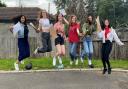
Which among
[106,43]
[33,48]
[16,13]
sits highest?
[16,13]

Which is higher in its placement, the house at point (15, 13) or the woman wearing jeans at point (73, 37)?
the house at point (15, 13)

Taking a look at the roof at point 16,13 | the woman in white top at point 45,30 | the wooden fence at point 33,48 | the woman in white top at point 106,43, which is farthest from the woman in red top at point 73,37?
the roof at point 16,13

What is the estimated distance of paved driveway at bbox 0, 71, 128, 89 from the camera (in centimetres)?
1179

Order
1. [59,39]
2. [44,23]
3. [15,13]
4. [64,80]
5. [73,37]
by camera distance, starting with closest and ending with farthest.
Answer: [64,80], [59,39], [44,23], [73,37], [15,13]

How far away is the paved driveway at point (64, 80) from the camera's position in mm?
11786

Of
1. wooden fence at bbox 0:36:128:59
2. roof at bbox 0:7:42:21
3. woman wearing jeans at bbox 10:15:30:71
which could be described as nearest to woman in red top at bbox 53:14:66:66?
woman wearing jeans at bbox 10:15:30:71

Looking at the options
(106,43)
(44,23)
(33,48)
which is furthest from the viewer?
(33,48)

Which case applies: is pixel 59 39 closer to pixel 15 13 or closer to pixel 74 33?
pixel 74 33

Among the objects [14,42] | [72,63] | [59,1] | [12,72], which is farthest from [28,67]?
[59,1]

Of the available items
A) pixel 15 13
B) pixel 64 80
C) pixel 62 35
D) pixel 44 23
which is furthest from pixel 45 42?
pixel 15 13

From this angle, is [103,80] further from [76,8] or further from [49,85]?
[76,8]

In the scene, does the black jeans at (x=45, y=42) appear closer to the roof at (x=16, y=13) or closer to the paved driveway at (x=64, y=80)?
the paved driveway at (x=64, y=80)

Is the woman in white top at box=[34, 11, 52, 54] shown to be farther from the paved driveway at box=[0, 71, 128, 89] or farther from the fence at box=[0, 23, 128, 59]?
the fence at box=[0, 23, 128, 59]

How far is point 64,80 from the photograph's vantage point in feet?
41.8
